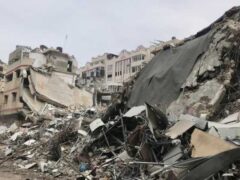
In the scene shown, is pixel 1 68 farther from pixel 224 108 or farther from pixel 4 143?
pixel 224 108

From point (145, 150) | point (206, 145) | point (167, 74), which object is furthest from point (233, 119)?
point (167, 74)

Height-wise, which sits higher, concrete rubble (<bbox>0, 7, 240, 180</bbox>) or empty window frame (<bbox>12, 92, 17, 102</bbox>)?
empty window frame (<bbox>12, 92, 17, 102</bbox>)

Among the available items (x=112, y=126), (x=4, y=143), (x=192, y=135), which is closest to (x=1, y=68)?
(x=4, y=143)

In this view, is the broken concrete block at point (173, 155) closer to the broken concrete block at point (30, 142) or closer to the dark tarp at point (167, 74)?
the dark tarp at point (167, 74)

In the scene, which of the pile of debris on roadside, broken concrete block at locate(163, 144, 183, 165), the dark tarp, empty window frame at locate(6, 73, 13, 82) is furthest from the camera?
empty window frame at locate(6, 73, 13, 82)

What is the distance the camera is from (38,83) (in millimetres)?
31891

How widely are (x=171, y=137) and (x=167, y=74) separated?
4.56 meters

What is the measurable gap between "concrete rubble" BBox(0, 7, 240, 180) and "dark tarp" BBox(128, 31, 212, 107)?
0.83 feet

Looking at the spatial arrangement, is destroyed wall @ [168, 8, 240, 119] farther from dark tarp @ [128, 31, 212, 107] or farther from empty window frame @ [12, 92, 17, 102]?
empty window frame @ [12, 92, 17, 102]

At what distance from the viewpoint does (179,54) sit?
1344cm

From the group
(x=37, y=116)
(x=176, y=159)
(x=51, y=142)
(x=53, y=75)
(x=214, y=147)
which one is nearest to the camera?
(x=214, y=147)

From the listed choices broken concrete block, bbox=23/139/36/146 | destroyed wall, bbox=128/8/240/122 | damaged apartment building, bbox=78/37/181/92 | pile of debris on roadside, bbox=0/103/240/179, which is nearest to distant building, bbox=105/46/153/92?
damaged apartment building, bbox=78/37/181/92

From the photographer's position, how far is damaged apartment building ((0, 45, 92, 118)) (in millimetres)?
31859

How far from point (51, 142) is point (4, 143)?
24.9ft
